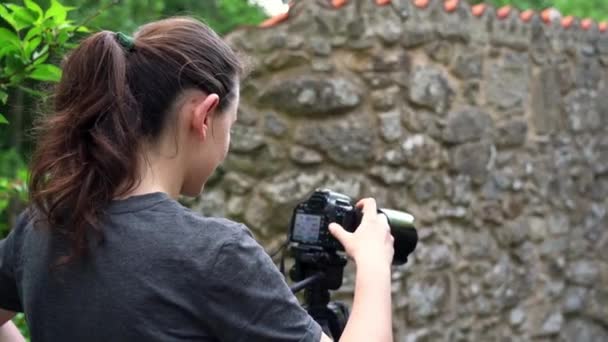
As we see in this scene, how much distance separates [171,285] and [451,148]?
9.20 feet

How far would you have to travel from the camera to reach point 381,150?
3.45 metres

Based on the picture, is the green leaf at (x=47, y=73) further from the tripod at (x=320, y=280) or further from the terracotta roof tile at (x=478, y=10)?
the terracotta roof tile at (x=478, y=10)

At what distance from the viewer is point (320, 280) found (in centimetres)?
159

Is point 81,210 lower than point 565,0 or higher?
lower

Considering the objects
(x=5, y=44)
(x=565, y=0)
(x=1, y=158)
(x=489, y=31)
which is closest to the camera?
(x=5, y=44)

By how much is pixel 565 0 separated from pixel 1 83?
8.02 metres

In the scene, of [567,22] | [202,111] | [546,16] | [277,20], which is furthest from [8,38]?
[567,22]

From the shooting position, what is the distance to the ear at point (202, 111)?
116cm

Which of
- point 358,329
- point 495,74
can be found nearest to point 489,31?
point 495,74

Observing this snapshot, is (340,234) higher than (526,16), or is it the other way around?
(526,16)

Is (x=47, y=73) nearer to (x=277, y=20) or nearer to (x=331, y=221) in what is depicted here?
(x=331, y=221)

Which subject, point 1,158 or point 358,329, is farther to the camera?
point 1,158

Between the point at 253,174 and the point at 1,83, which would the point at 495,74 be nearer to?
the point at 253,174

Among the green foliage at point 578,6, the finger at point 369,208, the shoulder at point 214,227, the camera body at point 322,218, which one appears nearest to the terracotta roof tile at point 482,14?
the camera body at point 322,218
